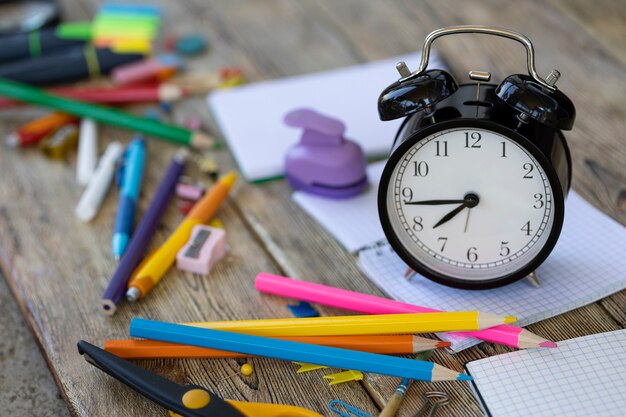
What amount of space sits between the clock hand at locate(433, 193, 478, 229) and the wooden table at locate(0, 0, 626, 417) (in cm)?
14

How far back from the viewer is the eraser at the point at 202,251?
114cm

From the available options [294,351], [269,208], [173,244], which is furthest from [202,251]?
[294,351]

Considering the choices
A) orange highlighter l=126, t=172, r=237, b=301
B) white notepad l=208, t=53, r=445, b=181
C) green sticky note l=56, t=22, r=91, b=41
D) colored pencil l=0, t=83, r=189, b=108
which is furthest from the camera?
green sticky note l=56, t=22, r=91, b=41

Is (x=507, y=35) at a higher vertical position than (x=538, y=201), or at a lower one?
higher

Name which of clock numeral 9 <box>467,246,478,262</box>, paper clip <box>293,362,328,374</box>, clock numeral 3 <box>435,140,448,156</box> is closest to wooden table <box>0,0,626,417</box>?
paper clip <box>293,362,328,374</box>

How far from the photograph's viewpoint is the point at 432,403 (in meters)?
0.92

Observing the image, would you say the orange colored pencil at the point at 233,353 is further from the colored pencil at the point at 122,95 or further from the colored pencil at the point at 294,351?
the colored pencil at the point at 122,95

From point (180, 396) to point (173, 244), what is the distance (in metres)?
0.32

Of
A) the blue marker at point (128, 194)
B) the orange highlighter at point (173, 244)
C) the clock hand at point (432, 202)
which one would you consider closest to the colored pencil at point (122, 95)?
the blue marker at point (128, 194)

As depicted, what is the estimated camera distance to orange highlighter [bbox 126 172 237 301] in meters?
1.10

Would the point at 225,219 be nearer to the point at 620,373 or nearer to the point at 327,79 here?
the point at 327,79

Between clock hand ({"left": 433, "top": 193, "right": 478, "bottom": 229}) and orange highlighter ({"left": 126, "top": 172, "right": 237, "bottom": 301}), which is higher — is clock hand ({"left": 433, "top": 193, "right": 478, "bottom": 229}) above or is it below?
above

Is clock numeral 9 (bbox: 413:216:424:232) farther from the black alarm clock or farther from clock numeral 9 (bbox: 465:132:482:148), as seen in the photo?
clock numeral 9 (bbox: 465:132:482:148)

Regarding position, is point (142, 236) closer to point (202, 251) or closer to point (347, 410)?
point (202, 251)
